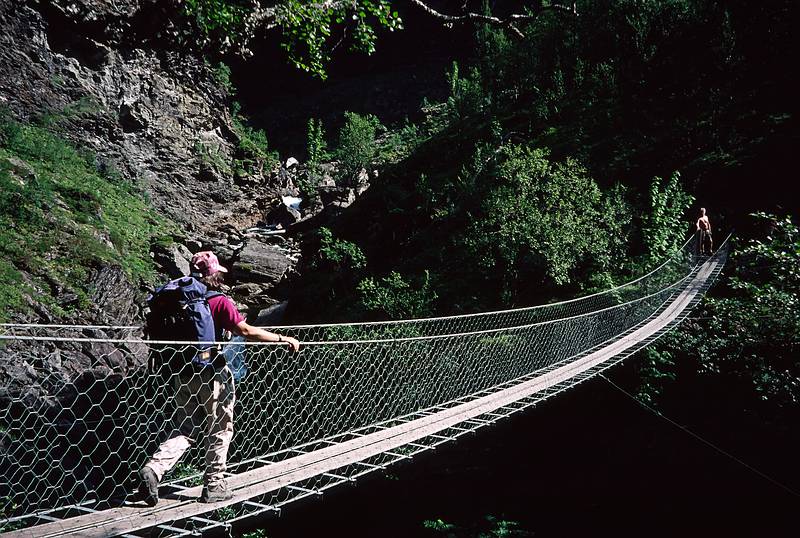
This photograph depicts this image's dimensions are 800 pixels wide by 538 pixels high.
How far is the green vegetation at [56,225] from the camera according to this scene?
6.29 meters

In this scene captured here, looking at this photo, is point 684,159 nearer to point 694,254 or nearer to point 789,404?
point 694,254

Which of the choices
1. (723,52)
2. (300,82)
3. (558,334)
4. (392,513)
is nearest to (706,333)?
(558,334)

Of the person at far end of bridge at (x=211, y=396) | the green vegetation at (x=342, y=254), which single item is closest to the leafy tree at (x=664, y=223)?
the green vegetation at (x=342, y=254)

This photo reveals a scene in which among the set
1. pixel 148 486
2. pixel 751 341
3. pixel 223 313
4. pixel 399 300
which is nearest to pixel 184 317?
pixel 223 313

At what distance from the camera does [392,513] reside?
17.0ft

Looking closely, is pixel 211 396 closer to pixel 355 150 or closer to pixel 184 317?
pixel 184 317

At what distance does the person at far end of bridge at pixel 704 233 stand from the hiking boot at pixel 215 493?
23.1 ft

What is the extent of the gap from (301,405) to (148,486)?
428cm

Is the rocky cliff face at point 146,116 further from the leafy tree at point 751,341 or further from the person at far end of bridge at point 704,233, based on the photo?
the person at far end of bridge at point 704,233

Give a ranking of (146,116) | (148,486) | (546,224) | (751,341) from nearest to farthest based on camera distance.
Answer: (148,486) → (751,341) → (546,224) → (146,116)

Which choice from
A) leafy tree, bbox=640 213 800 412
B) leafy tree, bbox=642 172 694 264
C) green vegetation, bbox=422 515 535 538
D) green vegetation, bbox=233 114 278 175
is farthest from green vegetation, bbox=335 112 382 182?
green vegetation, bbox=422 515 535 538

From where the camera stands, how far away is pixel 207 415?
2043mm

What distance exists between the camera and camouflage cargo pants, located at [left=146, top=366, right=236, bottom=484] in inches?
76.7

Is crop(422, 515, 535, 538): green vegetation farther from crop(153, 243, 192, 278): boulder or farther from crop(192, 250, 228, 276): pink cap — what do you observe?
crop(153, 243, 192, 278): boulder
